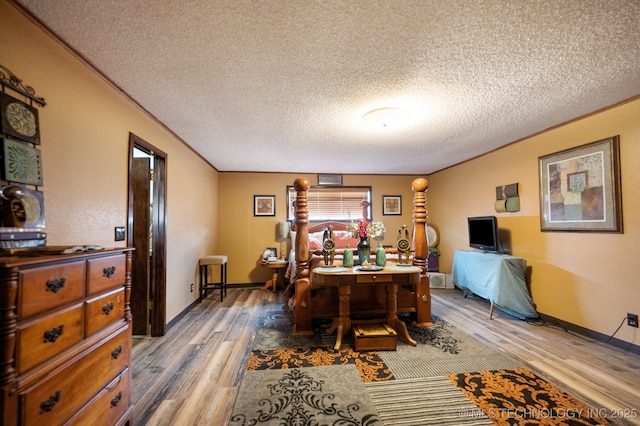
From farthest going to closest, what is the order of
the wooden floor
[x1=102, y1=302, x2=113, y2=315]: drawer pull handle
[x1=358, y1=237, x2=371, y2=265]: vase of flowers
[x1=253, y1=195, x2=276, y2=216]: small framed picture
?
[x1=253, y1=195, x2=276, y2=216]: small framed picture < [x1=358, y1=237, x2=371, y2=265]: vase of flowers < the wooden floor < [x1=102, y1=302, x2=113, y2=315]: drawer pull handle

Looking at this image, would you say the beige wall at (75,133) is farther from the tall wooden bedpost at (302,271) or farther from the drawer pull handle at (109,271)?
the tall wooden bedpost at (302,271)

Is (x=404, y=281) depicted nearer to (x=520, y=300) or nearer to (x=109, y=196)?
(x=520, y=300)

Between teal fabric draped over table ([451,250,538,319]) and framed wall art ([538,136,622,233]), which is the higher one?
framed wall art ([538,136,622,233])

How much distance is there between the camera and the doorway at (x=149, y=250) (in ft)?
9.35

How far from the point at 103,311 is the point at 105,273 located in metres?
0.20

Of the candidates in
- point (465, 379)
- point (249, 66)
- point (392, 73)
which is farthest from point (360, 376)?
point (249, 66)

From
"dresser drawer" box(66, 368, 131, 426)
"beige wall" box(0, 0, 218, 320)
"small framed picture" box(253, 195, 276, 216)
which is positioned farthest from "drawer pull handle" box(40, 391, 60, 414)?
"small framed picture" box(253, 195, 276, 216)

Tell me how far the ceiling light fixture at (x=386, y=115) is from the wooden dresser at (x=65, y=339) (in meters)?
2.33

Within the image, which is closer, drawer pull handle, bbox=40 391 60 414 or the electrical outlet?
drawer pull handle, bbox=40 391 60 414

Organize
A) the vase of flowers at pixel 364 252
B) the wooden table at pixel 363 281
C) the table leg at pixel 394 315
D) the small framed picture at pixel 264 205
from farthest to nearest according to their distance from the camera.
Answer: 1. the small framed picture at pixel 264 205
2. the vase of flowers at pixel 364 252
3. the table leg at pixel 394 315
4. the wooden table at pixel 363 281

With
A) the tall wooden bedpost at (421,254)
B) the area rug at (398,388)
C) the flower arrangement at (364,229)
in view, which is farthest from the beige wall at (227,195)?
the flower arrangement at (364,229)

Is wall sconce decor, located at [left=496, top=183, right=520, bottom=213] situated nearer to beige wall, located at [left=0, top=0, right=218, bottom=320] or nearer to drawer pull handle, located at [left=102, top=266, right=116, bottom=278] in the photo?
drawer pull handle, located at [left=102, top=266, right=116, bottom=278]

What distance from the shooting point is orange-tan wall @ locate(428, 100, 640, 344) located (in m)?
2.40

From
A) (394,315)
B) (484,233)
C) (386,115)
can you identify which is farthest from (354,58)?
(484,233)
